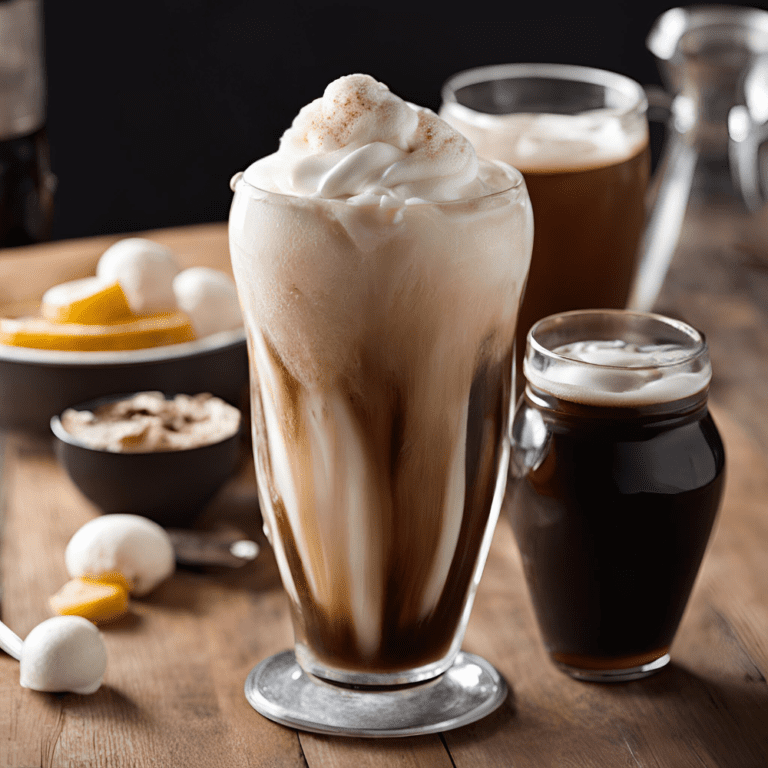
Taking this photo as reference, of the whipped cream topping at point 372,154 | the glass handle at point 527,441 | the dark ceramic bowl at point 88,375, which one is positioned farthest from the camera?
the dark ceramic bowl at point 88,375

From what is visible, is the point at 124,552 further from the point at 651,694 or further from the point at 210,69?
the point at 210,69

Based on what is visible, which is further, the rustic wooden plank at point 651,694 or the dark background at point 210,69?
the dark background at point 210,69

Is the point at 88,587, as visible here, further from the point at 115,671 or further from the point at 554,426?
the point at 554,426

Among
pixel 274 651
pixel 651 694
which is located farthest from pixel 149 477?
pixel 651 694

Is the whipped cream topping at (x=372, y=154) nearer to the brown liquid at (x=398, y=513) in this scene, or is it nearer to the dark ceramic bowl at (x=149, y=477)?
the brown liquid at (x=398, y=513)

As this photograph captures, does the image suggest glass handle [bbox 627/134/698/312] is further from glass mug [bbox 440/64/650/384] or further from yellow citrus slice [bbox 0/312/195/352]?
yellow citrus slice [bbox 0/312/195/352]

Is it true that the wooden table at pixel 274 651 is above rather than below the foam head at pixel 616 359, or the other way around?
below

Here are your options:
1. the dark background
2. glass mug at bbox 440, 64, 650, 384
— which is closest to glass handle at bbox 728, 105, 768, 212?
glass mug at bbox 440, 64, 650, 384

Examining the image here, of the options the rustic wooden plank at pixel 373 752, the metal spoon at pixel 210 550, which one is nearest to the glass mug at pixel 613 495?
the rustic wooden plank at pixel 373 752

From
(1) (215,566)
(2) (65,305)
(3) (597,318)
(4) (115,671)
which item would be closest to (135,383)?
(2) (65,305)
